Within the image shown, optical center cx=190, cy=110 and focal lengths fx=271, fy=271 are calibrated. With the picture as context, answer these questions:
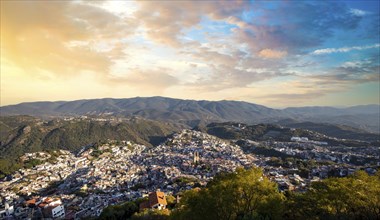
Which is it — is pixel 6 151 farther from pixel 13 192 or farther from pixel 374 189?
pixel 374 189

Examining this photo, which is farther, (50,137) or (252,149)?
(50,137)

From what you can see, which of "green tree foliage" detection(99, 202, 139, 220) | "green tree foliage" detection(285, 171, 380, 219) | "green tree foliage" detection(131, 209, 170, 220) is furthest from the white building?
"green tree foliage" detection(285, 171, 380, 219)

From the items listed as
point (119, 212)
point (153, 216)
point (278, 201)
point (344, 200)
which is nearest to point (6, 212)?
point (119, 212)

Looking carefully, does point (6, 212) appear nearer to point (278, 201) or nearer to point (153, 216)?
point (153, 216)

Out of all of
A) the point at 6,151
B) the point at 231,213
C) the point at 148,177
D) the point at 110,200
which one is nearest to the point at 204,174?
the point at 148,177

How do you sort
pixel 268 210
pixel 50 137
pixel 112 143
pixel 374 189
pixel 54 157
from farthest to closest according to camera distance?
pixel 50 137
pixel 112 143
pixel 54 157
pixel 268 210
pixel 374 189

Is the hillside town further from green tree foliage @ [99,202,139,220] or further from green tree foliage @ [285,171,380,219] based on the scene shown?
green tree foliage @ [285,171,380,219]

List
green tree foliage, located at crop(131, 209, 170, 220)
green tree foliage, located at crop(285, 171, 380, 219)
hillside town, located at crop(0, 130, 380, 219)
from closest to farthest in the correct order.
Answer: green tree foliage, located at crop(285, 171, 380, 219) < green tree foliage, located at crop(131, 209, 170, 220) < hillside town, located at crop(0, 130, 380, 219)
